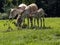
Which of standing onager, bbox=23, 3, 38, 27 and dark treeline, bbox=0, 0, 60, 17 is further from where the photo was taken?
dark treeline, bbox=0, 0, 60, 17

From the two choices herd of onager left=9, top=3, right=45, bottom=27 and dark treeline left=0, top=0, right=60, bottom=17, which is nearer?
herd of onager left=9, top=3, right=45, bottom=27

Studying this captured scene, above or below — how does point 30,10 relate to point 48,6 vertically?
above

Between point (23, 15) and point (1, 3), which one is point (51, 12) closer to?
point (1, 3)

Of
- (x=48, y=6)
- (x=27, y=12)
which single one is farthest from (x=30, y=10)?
(x=48, y=6)

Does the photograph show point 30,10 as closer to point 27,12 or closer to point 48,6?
point 27,12

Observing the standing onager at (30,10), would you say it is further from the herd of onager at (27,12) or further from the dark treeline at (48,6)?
the dark treeline at (48,6)

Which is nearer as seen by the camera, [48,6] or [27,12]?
[27,12]

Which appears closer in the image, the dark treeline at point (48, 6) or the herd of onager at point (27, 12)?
the herd of onager at point (27, 12)

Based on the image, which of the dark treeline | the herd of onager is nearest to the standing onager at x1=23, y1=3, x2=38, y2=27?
the herd of onager

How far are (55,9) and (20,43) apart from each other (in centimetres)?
4360

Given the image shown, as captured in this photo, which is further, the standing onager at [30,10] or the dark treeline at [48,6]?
the dark treeline at [48,6]

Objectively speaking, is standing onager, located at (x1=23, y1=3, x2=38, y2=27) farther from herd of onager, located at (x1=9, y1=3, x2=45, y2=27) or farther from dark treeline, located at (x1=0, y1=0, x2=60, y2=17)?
dark treeline, located at (x1=0, y1=0, x2=60, y2=17)

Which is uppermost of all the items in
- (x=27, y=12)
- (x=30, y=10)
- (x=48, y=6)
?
(x=30, y=10)

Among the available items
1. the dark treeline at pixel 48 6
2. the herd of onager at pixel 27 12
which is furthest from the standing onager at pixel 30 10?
the dark treeline at pixel 48 6
